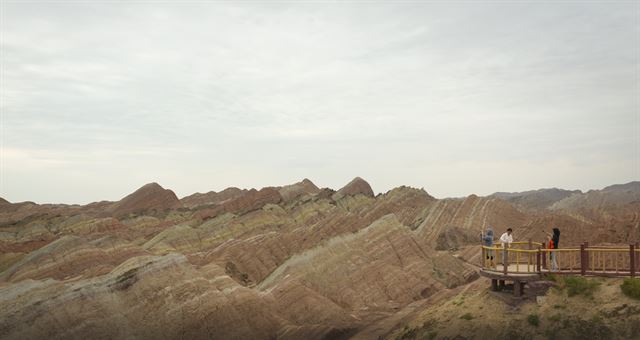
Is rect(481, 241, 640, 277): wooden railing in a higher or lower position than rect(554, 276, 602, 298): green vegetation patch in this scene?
higher

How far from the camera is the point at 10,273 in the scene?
46.2 meters

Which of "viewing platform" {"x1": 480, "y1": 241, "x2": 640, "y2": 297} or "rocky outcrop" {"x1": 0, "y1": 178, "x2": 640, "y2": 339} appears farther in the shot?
"rocky outcrop" {"x1": 0, "y1": 178, "x2": 640, "y2": 339}

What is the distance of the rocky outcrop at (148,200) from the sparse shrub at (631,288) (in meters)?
77.1

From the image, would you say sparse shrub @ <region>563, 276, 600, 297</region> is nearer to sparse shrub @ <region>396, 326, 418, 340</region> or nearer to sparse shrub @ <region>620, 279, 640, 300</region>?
sparse shrub @ <region>620, 279, 640, 300</region>

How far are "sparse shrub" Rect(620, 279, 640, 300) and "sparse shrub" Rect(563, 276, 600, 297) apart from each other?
115cm

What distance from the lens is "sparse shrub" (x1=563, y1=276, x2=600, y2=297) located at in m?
25.0

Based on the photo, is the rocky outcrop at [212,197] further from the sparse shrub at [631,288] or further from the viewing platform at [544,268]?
the sparse shrub at [631,288]

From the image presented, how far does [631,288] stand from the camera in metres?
23.8

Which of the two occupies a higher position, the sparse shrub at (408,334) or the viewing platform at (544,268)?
the viewing platform at (544,268)

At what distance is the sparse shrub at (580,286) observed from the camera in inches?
982

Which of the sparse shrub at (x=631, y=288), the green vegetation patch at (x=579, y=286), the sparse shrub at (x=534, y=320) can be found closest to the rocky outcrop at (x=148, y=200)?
the sparse shrub at (x=534, y=320)

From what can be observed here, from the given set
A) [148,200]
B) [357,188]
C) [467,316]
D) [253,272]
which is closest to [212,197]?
[148,200]

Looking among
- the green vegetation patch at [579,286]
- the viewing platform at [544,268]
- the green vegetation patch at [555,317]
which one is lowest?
the green vegetation patch at [555,317]

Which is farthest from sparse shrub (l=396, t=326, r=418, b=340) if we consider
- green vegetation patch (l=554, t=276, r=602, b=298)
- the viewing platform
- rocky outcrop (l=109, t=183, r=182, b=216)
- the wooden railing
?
rocky outcrop (l=109, t=183, r=182, b=216)
